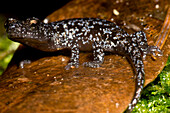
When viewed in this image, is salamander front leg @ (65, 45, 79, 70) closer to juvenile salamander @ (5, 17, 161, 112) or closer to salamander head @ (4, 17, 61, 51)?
juvenile salamander @ (5, 17, 161, 112)

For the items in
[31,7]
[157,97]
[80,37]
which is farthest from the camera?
[31,7]

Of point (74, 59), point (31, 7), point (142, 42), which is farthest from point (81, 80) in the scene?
point (31, 7)

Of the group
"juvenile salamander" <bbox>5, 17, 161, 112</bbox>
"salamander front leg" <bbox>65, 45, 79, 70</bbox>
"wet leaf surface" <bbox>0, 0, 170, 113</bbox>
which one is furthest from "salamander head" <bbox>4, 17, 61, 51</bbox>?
"salamander front leg" <bbox>65, 45, 79, 70</bbox>

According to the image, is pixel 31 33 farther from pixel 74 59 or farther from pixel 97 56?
pixel 97 56

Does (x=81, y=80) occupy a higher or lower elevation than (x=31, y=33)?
lower

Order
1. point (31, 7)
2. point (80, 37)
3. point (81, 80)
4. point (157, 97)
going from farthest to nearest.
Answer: point (31, 7) < point (80, 37) < point (157, 97) < point (81, 80)

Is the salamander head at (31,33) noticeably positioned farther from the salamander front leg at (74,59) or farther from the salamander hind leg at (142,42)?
the salamander hind leg at (142,42)
